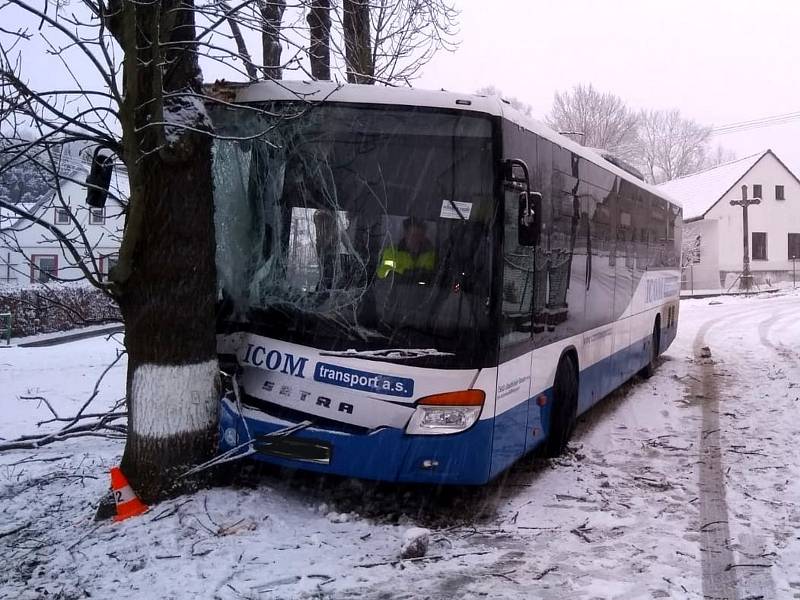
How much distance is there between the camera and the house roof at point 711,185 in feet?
170

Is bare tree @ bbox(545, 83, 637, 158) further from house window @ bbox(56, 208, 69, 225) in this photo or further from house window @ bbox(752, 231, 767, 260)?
house window @ bbox(56, 208, 69, 225)

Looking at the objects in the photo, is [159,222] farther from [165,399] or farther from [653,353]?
[653,353]

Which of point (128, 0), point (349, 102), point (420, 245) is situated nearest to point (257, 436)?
point (420, 245)

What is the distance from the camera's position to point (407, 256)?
18.5 ft

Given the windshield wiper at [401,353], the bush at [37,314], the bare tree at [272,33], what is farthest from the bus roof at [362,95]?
the bush at [37,314]

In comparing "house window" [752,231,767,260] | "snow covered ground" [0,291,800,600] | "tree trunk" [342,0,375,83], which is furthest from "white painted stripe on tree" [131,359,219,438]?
"house window" [752,231,767,260]

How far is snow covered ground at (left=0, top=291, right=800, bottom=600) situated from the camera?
15.2 feet

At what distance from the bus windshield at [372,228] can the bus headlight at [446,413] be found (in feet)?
0.89

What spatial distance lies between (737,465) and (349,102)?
16.4 ft

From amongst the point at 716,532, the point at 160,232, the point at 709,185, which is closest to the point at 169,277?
the point at 160,232

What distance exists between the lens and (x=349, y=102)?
5.77 m

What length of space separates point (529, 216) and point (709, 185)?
53.5 meters

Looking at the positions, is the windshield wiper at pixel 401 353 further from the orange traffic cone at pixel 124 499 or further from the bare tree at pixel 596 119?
the bare tree at pixel 596 119

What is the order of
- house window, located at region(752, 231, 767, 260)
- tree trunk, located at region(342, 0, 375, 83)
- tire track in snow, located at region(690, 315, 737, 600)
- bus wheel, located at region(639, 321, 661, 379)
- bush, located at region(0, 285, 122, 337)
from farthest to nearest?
house window, located at region(752, 231, 767, 260) < bush, located at region(0, 285, 122, 337) < bus wheel, located at region(639, 321, 661, 379) < tree trunk, located at region(342, 0, 375, 83) < tire track in snow, located at region(690, 315, 737, 600)
